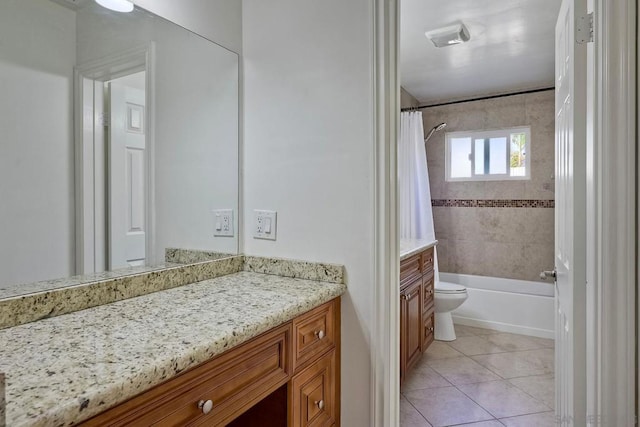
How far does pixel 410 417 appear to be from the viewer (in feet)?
6.48

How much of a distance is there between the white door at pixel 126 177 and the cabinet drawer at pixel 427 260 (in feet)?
6.02

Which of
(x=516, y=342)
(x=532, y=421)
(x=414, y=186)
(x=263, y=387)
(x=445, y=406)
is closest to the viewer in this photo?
(x=263, y=387)

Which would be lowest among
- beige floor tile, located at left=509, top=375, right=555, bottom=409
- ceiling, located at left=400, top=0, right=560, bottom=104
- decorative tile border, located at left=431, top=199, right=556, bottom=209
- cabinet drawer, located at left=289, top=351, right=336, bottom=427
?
beige floor tile, located at left=509, top=375, right=555, bottom=409

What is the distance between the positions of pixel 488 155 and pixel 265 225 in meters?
3.24

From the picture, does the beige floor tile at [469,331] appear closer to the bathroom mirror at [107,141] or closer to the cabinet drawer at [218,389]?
the bathroom mirror at [107,141]

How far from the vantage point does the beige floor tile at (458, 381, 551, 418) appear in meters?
2.01

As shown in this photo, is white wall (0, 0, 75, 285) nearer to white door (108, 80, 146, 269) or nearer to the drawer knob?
white door (108, 80, 146, 269)

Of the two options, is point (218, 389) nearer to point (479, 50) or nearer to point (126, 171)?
point (126, 171)

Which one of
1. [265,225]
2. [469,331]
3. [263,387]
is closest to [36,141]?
[265,225]

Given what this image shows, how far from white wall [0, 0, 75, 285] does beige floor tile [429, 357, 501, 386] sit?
7.60 feet

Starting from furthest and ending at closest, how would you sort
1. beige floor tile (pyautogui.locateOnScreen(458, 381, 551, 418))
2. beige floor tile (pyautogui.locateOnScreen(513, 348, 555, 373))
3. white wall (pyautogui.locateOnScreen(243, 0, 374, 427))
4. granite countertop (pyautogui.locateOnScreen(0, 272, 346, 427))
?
beige floor tile (pyautogui.locateOnScreen(513, 348, 555, 373)), beige floor tile (pyautogui.locateOnScreen(458, 381, 551, 418)), white wall (pyautogui.locateOnScreen(243, 0, 374, 427)), granite countertop (pyautogui.locateOnScreen(0, 272, 346, 427))

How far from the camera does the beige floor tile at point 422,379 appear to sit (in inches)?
91.0

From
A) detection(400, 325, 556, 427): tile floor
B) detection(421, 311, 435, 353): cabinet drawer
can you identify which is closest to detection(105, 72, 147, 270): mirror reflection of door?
detection(400, 325, 556, 427): tile floor

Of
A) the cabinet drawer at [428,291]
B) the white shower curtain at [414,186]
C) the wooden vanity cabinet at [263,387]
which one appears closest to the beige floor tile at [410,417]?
the cabinet drawer at [428,291]
